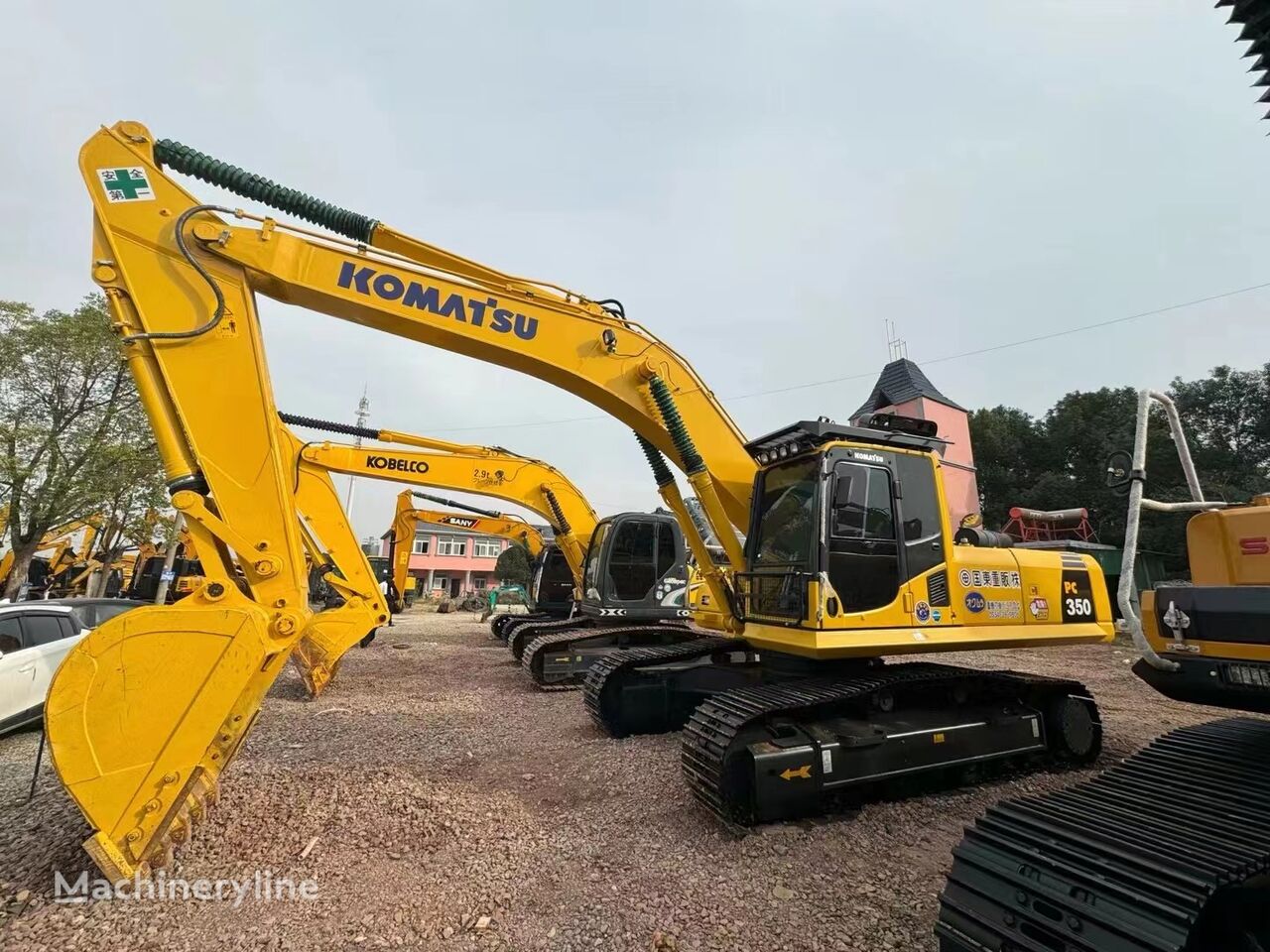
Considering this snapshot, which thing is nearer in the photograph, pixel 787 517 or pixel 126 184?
pixel 126 184

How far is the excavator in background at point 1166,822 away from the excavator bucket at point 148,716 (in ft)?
11.8

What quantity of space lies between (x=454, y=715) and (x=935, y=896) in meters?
5.39

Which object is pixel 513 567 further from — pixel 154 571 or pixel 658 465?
pixel 658 465

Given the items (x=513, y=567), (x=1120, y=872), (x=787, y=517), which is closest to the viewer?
(x=1120, y=872)

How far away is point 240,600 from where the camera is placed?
3.57 meters

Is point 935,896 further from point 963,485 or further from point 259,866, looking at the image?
point 963,485

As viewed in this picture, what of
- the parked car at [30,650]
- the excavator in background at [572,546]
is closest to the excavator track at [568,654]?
the excavator in background at [572,546]

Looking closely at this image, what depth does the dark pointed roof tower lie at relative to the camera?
28.1m

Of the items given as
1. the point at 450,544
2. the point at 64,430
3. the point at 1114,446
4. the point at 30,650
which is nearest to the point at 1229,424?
the point at 1114,446

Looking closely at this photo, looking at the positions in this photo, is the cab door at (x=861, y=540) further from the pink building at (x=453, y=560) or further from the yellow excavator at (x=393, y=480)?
the pink building at (x=453, y=560)

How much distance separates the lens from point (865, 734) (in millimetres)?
4387

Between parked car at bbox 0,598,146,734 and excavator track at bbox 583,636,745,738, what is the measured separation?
4.92 metres

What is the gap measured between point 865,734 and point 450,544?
58855 millimetres

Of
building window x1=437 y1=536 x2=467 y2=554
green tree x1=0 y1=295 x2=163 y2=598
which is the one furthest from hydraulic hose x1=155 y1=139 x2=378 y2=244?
building window x1=437 y1=536 x2=467 y2=554
